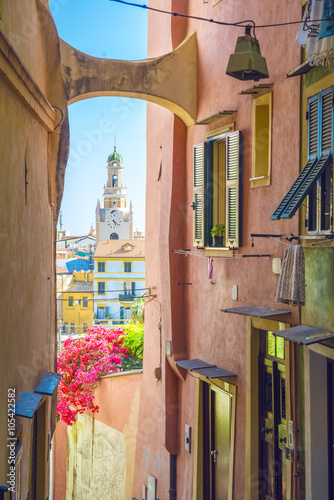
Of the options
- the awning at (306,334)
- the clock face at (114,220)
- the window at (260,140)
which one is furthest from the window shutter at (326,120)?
the clock face at (114,220)

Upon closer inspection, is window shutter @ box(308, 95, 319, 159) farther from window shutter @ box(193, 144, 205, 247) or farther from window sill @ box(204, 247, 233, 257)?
window shutter @ box(193, 144, 205, 247)

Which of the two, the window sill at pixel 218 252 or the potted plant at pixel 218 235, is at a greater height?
the potted plant at pixel 218 235

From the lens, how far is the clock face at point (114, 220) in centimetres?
7519

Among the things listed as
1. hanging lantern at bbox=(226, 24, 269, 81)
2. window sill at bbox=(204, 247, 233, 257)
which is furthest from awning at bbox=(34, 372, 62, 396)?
hanging lantern at bbox=(226, 24, 269, 81)

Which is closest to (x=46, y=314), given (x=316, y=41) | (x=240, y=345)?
(x=240, y=345)

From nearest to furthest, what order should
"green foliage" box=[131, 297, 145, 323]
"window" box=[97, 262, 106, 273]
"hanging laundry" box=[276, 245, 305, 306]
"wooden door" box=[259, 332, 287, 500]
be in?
"hanging laundry" box=[276, 245, 305, 306], "wooden door" box=[259, 332, 287, 500], "green foliage" box=[131, 297, 145, 323], "window" box=[97, 262, 106, 273]

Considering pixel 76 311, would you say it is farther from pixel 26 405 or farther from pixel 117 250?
pixel 26 405

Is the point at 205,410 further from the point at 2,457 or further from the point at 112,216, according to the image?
the point at 112,216

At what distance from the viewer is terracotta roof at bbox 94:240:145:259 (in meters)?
52.5

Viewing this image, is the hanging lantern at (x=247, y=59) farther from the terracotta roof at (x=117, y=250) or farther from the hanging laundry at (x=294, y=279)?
the terracotta roof at (x=117, y=250)

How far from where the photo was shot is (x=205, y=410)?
9.90 meters

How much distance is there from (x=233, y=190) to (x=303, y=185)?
2476 millimetres

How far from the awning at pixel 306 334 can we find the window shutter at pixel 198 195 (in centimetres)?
345

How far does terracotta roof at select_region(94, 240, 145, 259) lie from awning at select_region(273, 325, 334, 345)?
45734mm
